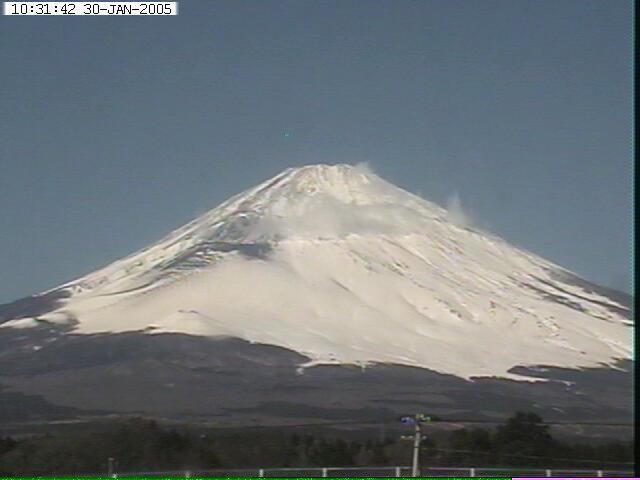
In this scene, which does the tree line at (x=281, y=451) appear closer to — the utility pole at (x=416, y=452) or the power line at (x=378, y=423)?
the utility pole at (x=416, y=452)

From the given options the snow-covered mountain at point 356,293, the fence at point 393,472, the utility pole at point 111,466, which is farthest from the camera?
the snow-covered mountain at point 356,293

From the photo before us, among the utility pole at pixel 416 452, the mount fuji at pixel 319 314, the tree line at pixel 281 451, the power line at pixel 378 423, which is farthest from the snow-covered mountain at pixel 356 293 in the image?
the utility pole at pixel 416 452

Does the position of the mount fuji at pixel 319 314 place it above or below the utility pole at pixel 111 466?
above

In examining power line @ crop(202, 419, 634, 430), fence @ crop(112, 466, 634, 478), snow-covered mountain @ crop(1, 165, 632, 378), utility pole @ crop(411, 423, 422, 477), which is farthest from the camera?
snow-covered mountain @ crop(1, 165, 632, 378)

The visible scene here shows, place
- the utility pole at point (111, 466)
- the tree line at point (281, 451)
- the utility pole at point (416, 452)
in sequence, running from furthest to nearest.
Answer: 1. the tree line at point (281, 451)
2. the utility pole at point (416, 452)
3. the utility pole at point (111, 466)

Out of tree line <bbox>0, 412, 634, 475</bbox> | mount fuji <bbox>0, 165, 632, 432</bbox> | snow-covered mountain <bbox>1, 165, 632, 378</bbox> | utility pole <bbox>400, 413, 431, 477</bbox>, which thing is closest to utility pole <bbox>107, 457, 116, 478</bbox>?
tree line <bbox>0, 412, 634, 475</bbox>

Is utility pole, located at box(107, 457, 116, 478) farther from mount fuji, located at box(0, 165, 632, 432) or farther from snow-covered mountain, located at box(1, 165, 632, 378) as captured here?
snow-covered mountain, located at box(1, 165, 632, 378)
